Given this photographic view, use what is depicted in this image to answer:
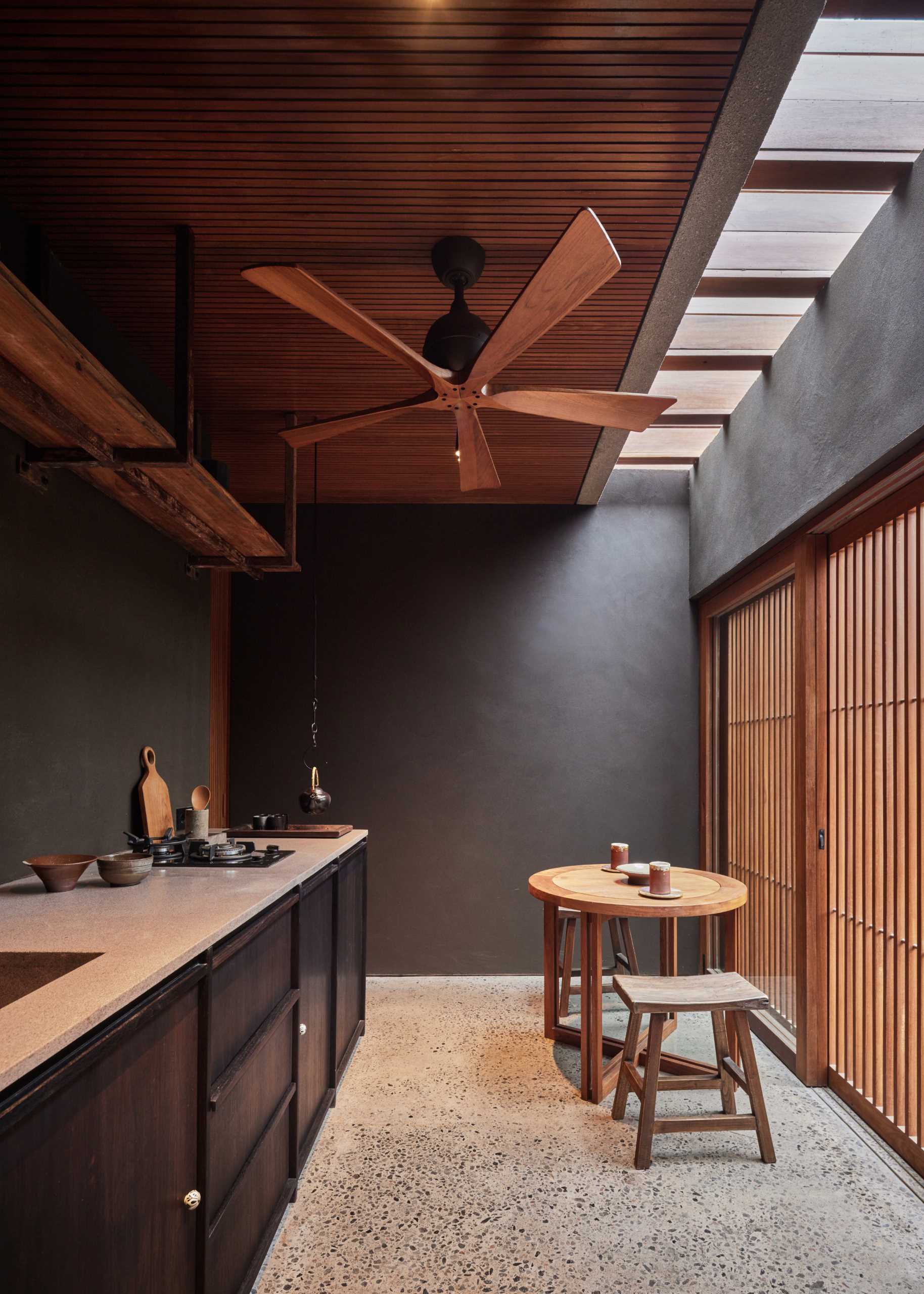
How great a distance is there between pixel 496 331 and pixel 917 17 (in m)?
1.26

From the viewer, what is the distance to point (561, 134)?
2059 mm

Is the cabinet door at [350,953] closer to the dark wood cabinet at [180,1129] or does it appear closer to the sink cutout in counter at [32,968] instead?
the dark wood cabinet at [180,1129]

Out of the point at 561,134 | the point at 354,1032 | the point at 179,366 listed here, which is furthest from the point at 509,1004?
the point at 561,134

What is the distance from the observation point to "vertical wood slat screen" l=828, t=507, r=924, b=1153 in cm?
274

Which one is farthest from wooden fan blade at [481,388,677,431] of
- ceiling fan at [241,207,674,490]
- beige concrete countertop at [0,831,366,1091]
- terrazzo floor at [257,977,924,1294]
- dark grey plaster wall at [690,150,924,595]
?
terrazzo floor at [257,977,924,1294]

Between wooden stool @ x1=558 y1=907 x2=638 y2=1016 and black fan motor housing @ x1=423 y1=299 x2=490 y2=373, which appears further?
wooden stool @ x1=558 y1=907 x2=638 y2=1016

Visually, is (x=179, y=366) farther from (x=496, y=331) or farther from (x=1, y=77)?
(x=496, y=331)

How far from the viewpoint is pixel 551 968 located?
380 centimetres

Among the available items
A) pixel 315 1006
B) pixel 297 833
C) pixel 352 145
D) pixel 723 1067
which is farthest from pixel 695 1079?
pixel 352 145

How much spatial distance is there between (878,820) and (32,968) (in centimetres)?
271

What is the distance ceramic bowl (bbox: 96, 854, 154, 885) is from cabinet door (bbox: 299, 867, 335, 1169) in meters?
0.48

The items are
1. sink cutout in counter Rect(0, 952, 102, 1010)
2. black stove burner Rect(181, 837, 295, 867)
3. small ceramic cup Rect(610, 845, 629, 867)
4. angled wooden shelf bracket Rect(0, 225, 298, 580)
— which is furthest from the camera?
small ceramic cup Rect(610, 845, 629, 867)

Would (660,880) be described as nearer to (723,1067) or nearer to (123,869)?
(723,1067)

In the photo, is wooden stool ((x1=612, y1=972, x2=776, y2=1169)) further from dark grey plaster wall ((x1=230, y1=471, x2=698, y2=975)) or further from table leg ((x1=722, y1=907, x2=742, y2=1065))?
dark grey plaster wall ((x1=230, y1=471, x2=698, y2=975))
